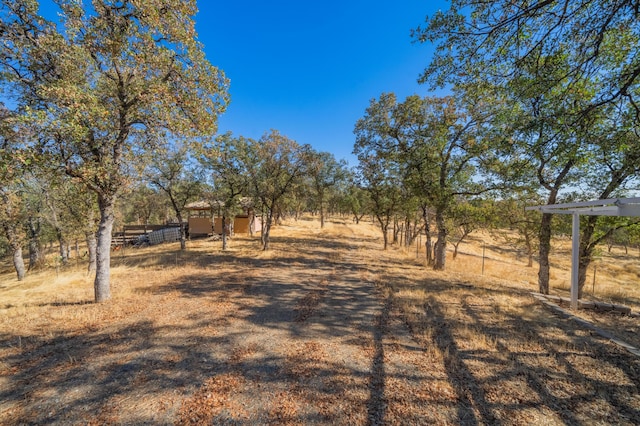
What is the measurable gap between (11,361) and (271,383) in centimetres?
527

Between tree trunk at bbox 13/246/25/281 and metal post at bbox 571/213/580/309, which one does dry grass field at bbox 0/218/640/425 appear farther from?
tree trunk at bbox 13/246/25/281

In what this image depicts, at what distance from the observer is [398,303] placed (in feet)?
25.0

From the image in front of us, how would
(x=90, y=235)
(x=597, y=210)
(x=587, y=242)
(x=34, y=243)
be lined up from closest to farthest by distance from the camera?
(x=597, y=210)
(x=587, y=242)
(x=90, y=235)
(x=34, y=243)

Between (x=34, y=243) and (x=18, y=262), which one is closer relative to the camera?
(x=18, y=262)

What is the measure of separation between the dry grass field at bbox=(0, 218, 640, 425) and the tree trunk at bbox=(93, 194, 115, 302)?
467 mm

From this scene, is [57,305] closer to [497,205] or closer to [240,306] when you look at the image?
[240,306]

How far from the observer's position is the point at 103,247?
7.56 metres

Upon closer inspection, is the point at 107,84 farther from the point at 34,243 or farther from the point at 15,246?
the point at 34,243

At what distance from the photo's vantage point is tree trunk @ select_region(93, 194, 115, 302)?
24.3 feet

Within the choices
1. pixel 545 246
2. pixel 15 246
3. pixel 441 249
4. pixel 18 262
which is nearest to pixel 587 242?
pixel 545 246

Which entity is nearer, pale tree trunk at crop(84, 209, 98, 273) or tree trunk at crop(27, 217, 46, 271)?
pale tree trunk at crop(84, 209, 98, 273)

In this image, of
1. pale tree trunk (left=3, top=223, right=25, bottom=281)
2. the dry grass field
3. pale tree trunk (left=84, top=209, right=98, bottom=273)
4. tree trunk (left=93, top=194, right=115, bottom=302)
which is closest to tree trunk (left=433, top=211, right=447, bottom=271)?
the dry grass field

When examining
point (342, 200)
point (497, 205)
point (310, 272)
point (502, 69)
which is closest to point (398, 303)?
point (310, 272)

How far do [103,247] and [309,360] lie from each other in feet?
25.4
